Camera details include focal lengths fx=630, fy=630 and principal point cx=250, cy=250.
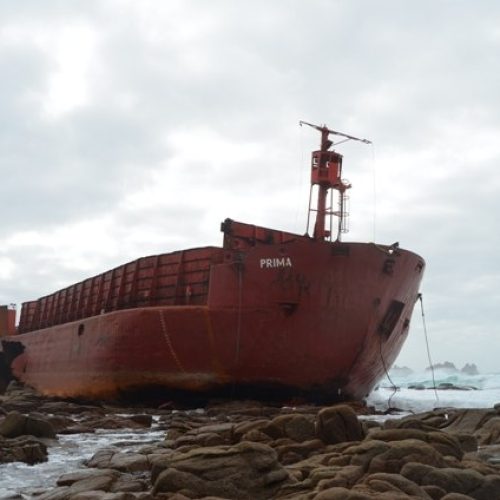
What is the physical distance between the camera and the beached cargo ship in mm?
15594

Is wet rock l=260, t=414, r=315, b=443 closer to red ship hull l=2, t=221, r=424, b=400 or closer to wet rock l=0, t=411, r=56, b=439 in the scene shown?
wet rock l=0, t=411, r=56, b=439

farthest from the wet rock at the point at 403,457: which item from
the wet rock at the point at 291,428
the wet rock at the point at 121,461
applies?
the wet rock at the point at 121,461

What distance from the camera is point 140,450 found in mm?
8953

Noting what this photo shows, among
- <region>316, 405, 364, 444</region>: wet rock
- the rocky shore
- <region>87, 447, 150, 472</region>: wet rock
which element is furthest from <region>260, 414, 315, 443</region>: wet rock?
<region>87, 447, 150, 472</region>: wet rock

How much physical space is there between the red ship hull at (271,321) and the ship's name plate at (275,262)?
3cm

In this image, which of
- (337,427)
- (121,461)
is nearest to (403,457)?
(337,427)

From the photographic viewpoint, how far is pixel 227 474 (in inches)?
247

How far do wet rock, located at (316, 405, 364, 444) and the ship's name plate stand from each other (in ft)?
23.7

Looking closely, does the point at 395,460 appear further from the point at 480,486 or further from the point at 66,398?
the point at 66,398

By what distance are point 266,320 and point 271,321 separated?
0.13m

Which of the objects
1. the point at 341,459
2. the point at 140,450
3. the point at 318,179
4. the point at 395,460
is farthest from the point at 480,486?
the point at 318,179

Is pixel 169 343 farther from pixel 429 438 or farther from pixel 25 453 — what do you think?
pixel 429 438

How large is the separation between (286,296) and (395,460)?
9021 millimetres

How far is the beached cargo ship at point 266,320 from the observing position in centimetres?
1559
